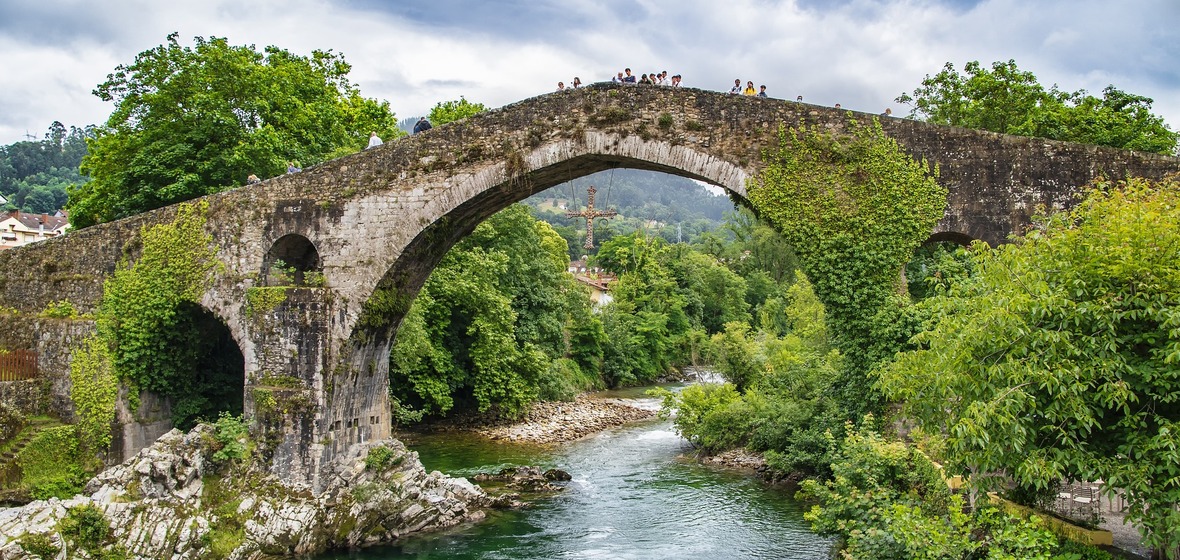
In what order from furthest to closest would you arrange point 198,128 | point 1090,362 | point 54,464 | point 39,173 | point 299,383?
1. point 39,173
2. point 198,128
3. point 54,464
4. point 299,383
5. point 1090,362

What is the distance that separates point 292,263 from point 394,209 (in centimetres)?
245

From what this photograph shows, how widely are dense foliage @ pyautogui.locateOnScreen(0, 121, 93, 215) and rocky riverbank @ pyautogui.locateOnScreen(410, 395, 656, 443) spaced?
204ft

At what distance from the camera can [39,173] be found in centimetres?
8275

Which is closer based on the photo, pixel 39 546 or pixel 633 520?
pixel 39 546

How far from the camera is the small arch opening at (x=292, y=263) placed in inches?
549

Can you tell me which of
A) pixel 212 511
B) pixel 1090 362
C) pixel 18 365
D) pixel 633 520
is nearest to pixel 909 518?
pixel 1090 362

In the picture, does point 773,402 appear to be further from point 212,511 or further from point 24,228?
point 24,228

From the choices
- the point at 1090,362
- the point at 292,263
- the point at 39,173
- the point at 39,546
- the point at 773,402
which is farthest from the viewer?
the point at 39,173

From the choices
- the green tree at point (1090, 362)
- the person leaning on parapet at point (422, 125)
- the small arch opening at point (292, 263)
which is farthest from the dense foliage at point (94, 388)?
the green tree at point (1090, 362)

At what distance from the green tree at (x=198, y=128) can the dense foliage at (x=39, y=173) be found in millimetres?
58315

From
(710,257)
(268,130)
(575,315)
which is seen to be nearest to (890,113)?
(268,130)

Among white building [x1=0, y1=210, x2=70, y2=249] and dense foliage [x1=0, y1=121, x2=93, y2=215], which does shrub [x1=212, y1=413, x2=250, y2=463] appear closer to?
white building [x1=0, y1=210, x2=70, y2=249]

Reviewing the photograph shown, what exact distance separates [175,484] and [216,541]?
3.58 ft

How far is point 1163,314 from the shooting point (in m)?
6.04
